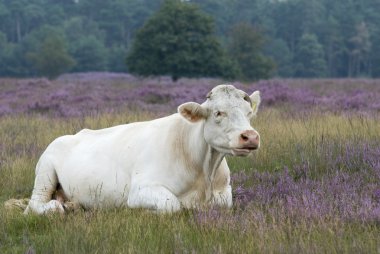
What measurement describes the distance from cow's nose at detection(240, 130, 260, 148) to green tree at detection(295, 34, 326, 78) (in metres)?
78.4

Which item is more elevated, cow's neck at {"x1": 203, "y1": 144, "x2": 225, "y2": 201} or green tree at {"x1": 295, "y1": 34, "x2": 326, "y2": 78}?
cow's neck at {"x1": 203, "y1": 144, "x2": 225, "y2": 201}

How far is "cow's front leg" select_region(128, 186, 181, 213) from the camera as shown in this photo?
5.64m

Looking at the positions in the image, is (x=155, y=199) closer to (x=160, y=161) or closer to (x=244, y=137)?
(x=160, y=161)

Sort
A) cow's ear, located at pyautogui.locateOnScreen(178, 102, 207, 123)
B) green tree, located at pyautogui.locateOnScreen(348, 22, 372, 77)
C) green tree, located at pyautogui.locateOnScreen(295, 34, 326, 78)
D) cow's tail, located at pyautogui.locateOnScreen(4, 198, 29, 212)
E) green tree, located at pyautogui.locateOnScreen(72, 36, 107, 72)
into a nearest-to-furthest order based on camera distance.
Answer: cow's ear, located at pyautogui.locateOnScreen(178, 102, 207, 123), cow's tail, located at pyautogui.locateOnScreen(4, 198, 29, 212), green tree, located at pyautogui.locateOnScreen(72, 36, 107, 72), green tree, located at pyautogui.locateOnScreen(295, 34, 326, 78), green tree, located at pyautogui.locateOnScreen(348, 22, 372, 77)

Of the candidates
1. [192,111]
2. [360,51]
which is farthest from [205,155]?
[360,51]

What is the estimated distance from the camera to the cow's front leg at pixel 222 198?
586cm

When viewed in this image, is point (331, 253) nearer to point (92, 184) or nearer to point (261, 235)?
point (261, 235)

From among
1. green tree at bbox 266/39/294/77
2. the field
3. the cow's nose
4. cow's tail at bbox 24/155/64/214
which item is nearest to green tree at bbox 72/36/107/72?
green tree at bbox 266/39/294/77

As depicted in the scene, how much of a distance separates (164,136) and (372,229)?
2.25m

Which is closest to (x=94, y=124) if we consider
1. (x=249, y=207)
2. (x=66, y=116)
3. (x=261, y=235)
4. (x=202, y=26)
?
(x=66, y=116)

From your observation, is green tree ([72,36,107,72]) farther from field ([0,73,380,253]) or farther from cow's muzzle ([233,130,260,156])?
cow's muzzle ([233,130,260,156])

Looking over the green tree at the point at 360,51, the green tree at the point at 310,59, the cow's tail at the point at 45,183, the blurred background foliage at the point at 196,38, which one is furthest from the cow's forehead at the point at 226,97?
the green tree at the point at 360,51

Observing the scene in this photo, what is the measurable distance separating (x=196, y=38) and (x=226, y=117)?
124ft

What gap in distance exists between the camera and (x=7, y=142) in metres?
10.9
